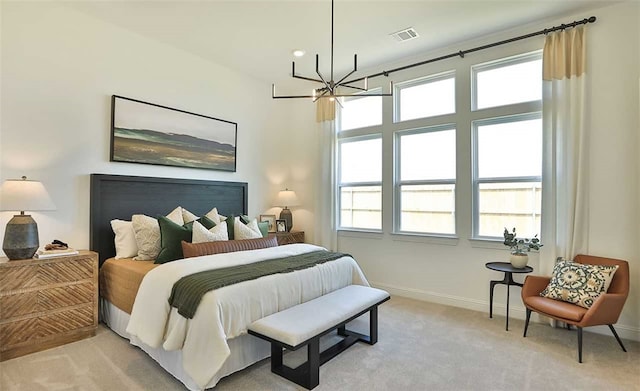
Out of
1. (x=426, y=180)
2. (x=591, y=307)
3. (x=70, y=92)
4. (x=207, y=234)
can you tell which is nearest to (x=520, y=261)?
(x=591, y=307)

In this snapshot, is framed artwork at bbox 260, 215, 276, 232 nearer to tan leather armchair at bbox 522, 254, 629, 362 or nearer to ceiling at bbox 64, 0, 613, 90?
ceiling at bbox 64, 0, 613, 90

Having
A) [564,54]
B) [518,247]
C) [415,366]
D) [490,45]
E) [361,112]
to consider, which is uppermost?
[490,45]

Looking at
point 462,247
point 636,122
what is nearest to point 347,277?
point 462,247

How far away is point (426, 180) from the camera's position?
4.46 m

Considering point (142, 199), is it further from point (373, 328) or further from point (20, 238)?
point (373, 328)

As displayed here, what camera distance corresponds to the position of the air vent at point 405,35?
12.4 feet

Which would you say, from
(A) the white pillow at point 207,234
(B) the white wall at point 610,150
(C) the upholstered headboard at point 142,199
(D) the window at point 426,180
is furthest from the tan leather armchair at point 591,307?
(C) the upholstered headboard at point 142,199

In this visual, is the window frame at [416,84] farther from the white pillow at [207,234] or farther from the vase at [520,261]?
the white pillow at [207,234]

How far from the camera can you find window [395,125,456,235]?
4.29 m

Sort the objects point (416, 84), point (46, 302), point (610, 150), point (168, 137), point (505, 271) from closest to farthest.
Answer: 1. point (46, 302)
2. point (610, 150)
3. point (505, 271)
4. point (168, 137)
5. point (416, 84)

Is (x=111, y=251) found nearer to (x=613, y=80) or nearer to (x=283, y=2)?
(x=283, y=2)

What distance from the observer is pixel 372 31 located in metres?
3.77

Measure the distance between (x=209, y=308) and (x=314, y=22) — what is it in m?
3.04

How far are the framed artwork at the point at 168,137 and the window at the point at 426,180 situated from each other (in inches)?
99.3
